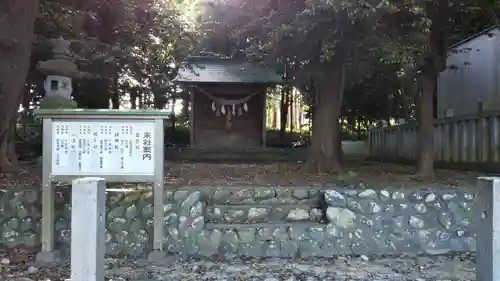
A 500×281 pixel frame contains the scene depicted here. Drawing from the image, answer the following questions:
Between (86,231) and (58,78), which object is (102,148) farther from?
(58,78)

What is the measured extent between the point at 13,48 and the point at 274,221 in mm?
4907

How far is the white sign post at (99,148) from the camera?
5328 millimetres

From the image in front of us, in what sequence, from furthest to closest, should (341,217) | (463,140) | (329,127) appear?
(463,140) < (329,127) < (341,217)

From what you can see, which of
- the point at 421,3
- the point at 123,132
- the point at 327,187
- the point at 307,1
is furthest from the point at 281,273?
the point at 421,3

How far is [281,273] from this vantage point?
5293 millimetres

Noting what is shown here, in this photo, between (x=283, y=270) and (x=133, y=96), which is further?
(x=133, y=96)

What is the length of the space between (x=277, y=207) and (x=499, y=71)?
Answer: 6469 mm

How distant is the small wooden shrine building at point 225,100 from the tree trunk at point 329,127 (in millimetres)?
7390

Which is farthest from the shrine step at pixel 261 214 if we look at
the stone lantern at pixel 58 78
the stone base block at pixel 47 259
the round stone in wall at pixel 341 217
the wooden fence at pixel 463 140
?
the wooden fence at pixel 463 140

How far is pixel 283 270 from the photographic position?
5426 millimetres

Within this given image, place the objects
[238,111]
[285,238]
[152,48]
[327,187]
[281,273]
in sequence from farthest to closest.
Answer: [238,111] < [152,48] < [327,187] < [285,238] < [281,273]

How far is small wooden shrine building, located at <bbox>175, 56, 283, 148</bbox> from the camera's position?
54.5 ft

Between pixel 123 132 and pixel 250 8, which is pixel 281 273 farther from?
pixel 250 8

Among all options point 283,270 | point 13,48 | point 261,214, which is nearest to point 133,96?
point 13,48
